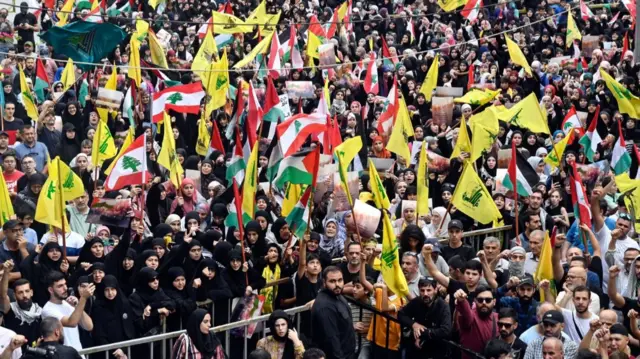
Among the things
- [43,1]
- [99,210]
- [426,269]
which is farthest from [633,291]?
[43,1]

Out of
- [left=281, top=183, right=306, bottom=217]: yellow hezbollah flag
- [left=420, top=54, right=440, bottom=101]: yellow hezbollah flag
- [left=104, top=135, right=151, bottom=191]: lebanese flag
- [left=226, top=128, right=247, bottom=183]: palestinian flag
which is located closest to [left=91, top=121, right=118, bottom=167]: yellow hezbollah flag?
[left=104, top=135, right=151, bottom=191]: lebanese flag

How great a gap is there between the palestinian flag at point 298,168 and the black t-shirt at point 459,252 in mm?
1528

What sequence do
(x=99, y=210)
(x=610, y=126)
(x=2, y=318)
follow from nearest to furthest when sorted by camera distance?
1. (x=2, y=318)
2. (x=99, y=210)
3. (x=610, y=126)

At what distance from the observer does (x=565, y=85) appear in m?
23.3

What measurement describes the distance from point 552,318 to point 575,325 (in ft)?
1.79

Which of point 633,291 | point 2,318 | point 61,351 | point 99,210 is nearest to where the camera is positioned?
point 61,351

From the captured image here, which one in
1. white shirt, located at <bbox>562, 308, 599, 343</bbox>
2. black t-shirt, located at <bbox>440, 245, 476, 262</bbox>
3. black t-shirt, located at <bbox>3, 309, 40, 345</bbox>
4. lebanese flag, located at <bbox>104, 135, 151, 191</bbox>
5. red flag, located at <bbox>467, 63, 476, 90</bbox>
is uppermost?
lebanese flag, located at <bbox>104, 135, 151, 191</bbox>

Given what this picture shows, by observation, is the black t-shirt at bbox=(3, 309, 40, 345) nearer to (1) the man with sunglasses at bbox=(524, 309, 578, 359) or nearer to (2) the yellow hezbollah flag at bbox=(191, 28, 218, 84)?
(1) the man with sunglasses at bbox=(524, 309, 578, 359)

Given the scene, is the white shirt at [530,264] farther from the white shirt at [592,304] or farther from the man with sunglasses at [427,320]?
the man with sunglasses at [427,320]

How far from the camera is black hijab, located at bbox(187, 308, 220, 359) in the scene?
1196cm

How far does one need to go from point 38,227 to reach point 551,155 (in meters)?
5.99

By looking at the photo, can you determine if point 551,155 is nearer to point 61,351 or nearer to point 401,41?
point 61,351

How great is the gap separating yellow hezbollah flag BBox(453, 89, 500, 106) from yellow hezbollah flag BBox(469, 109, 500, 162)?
3.38 meters

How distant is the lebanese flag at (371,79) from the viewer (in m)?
23.3
